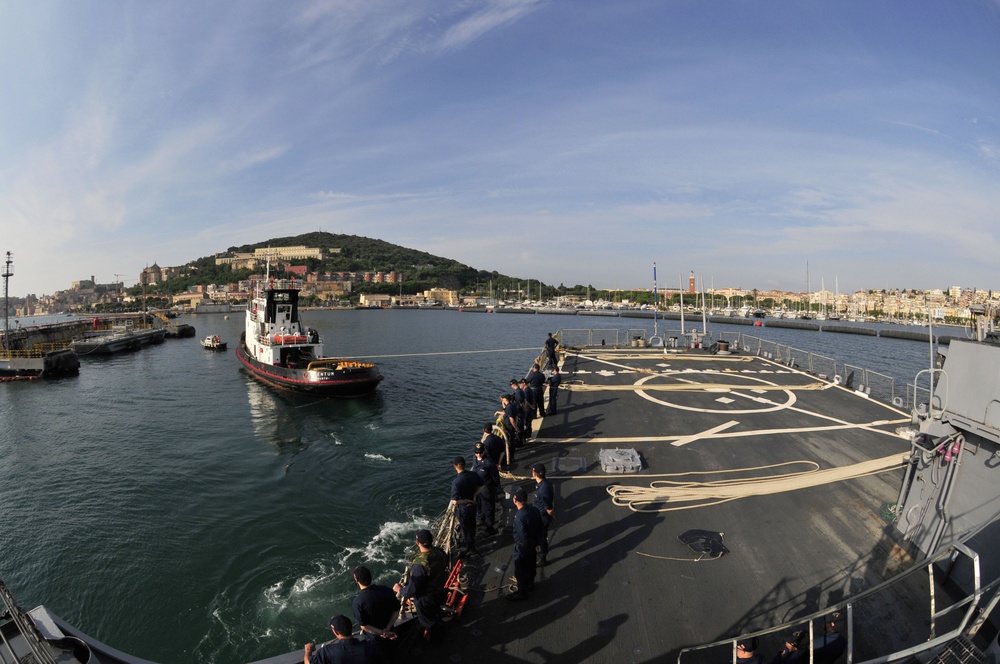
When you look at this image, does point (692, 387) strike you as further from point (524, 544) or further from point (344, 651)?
point (344, 651)

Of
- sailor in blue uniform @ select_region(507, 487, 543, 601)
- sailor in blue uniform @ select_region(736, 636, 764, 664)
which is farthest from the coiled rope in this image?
sailor in blue uniform @ select_region(736, 636, 764, 664)

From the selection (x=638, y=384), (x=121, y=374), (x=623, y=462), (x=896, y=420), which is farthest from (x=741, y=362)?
(x=121, y=374)

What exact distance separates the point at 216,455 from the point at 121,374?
112 ft

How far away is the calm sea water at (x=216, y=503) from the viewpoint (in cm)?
1094

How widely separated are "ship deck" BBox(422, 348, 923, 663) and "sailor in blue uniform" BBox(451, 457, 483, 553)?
12.8 inches

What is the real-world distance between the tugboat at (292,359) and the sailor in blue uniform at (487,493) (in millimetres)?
24421

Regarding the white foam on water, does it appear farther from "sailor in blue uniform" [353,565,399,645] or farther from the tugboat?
the tugboat

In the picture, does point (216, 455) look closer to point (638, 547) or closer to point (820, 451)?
point (638, 547)

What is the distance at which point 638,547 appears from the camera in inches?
324

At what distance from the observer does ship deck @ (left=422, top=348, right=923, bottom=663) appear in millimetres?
6199

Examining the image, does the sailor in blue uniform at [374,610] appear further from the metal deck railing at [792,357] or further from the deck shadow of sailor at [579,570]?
the metal deck railing at [792,357]

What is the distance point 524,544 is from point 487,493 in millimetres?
2104

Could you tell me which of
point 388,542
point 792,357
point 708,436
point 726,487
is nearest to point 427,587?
point 726,487

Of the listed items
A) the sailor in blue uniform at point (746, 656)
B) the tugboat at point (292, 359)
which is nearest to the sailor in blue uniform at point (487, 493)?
the sailor in blue uniform at point (746, 656)
